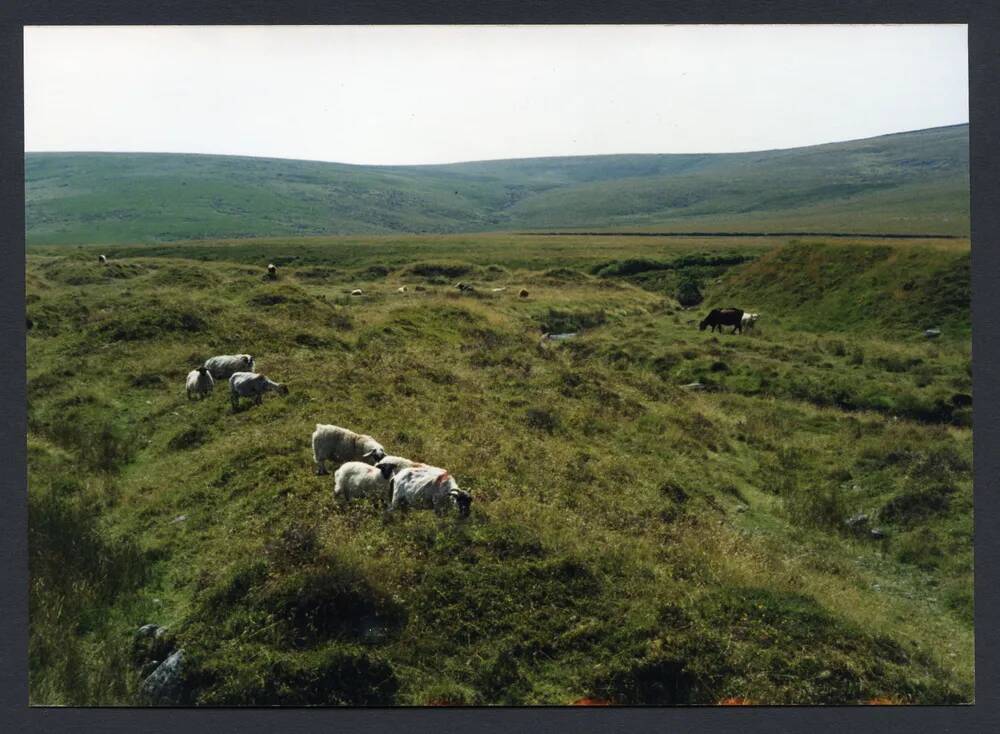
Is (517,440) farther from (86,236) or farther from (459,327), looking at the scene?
(86,236)

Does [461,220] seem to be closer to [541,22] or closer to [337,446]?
[337,446]

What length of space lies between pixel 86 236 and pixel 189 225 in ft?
92.7

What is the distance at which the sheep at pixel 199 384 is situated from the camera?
1980 centimetres

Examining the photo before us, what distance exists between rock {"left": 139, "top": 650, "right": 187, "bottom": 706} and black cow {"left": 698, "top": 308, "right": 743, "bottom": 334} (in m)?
32.0

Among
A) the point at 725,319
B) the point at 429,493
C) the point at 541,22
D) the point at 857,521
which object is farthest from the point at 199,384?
the point at 725,319

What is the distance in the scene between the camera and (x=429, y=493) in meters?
12.2

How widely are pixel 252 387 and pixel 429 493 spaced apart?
8159mm

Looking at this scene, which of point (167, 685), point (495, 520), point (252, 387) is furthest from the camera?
point (252, 387)

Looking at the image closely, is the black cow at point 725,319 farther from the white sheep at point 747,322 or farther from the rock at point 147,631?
the rock at point 147,631

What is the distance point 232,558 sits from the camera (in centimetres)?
1174

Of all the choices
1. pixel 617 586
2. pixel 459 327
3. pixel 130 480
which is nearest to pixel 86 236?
pixel 459 327

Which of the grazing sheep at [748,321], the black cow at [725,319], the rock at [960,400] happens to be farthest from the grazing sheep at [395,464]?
the grazing sheep at [748,321]

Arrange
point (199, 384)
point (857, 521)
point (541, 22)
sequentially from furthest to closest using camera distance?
point (199, 384)
point (857, 521)
point (541, 22)

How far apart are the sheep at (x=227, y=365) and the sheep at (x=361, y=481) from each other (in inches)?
346
